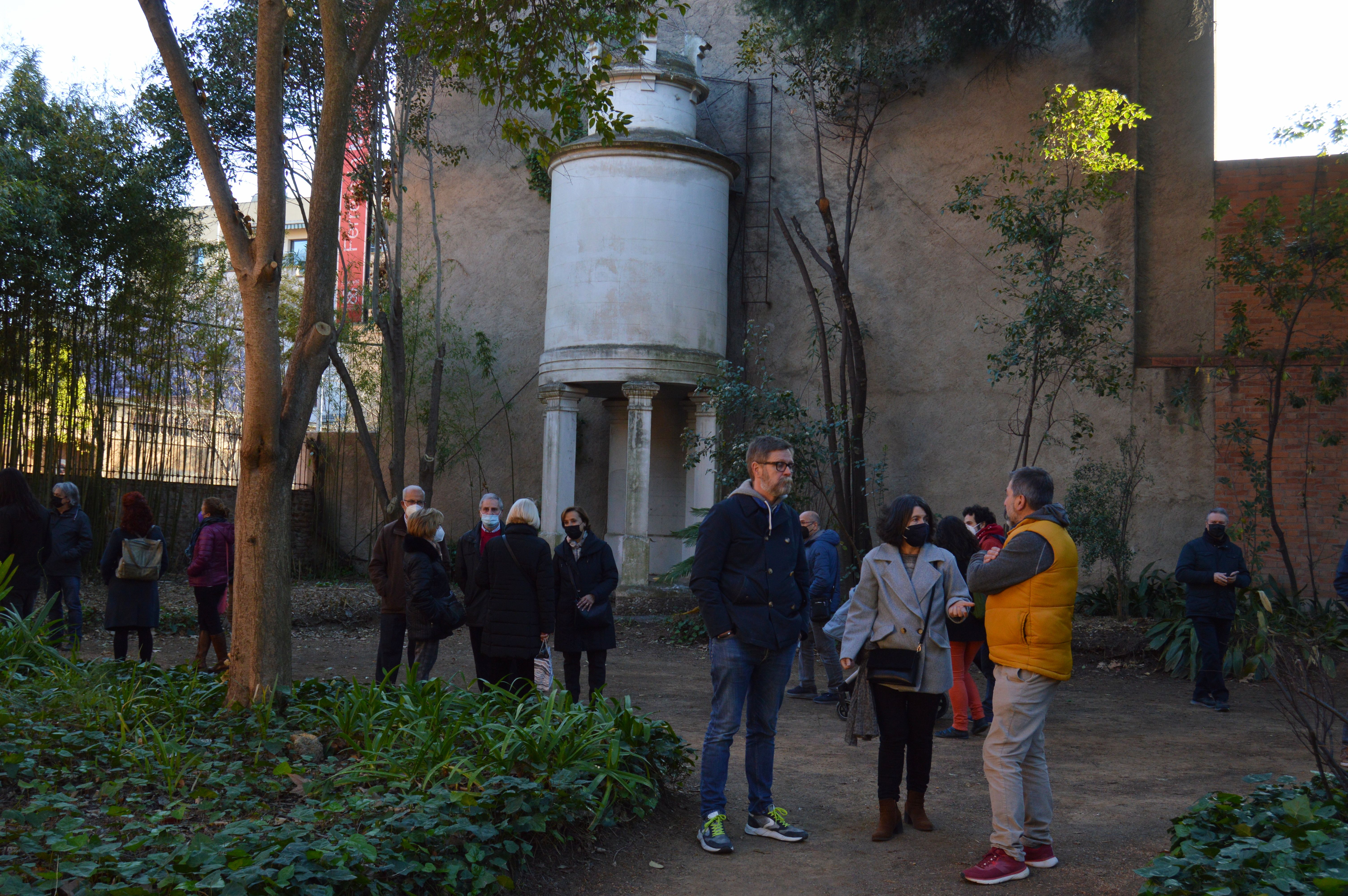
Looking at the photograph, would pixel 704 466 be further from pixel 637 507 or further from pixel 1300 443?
pixel 1300 443

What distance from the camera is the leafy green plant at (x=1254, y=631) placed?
10867 millimetres

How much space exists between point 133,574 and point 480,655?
12.0 ft

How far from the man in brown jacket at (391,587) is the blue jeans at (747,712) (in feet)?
11.5

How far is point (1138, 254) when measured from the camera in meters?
16.7

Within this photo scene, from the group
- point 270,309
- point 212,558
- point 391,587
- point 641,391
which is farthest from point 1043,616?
point 641,391

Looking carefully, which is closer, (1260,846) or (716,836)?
(1260,846)

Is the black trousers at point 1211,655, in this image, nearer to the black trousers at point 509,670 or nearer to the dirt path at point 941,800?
the dirt path at point 941,800

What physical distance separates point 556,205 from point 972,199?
6.86 meters

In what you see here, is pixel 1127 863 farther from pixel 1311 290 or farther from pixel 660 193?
pixel 660 193

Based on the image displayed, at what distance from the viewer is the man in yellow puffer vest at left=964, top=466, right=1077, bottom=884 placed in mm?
4695

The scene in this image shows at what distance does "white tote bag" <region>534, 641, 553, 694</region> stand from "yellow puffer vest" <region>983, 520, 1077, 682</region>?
3.59 m

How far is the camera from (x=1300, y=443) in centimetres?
1497

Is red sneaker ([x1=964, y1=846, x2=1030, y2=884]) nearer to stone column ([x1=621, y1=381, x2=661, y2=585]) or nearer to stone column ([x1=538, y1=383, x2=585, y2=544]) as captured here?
stone column ([x1=621, y1=381, x2=661, y2=585])

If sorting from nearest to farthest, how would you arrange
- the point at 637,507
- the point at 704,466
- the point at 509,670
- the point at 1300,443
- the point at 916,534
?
the point at 916,534 < the point at 509,670 < the point at 1300,443 < the point at 637,507 < the point at 704,466
